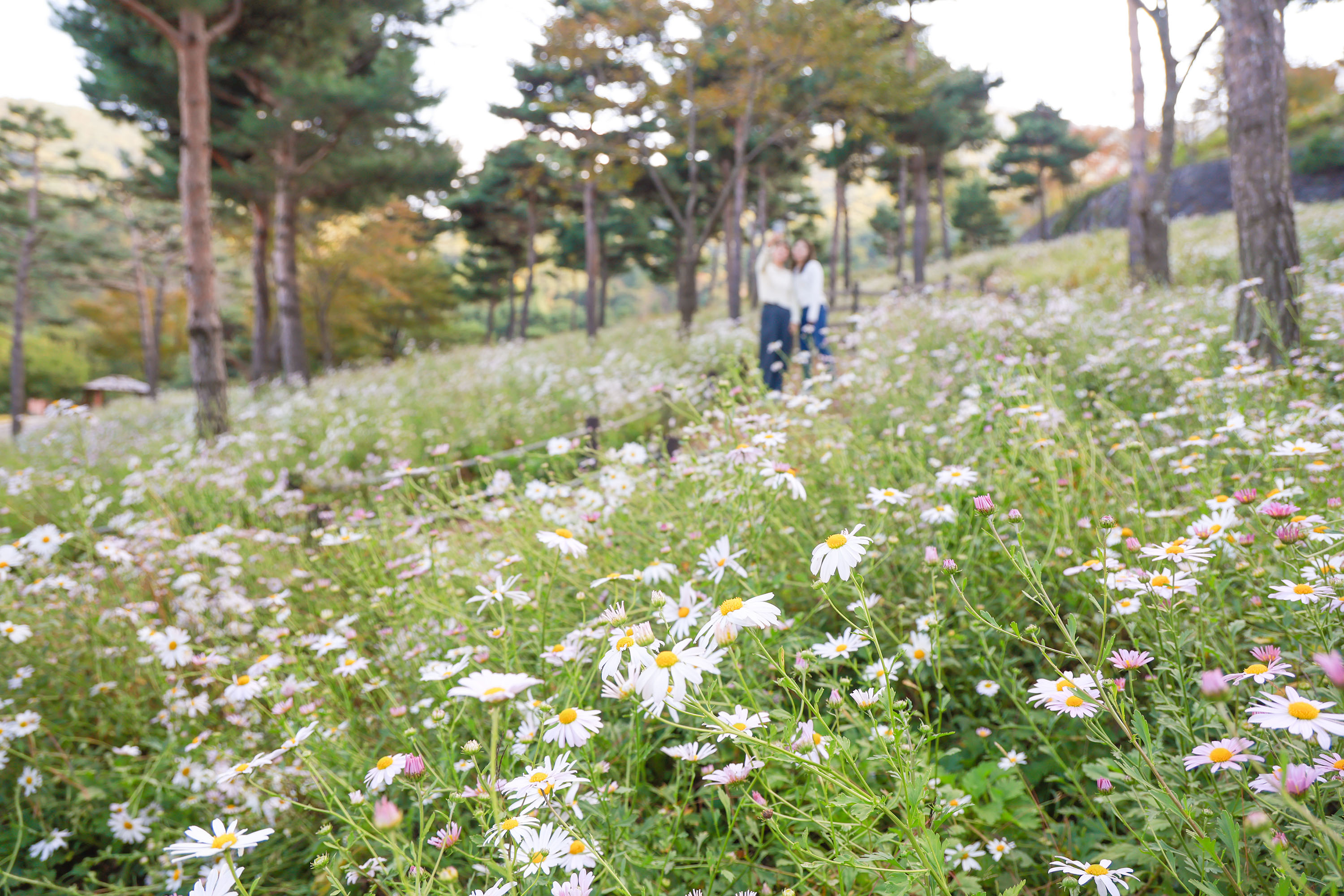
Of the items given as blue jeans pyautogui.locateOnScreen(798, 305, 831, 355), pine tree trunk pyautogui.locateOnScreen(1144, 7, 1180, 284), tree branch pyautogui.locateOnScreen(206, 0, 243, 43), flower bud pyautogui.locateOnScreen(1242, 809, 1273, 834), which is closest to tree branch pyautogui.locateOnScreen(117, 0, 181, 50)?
tree branch pyautogui.locateOnScreen(206, 0, 243, 43)

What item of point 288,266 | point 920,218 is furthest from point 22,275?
point 920,218

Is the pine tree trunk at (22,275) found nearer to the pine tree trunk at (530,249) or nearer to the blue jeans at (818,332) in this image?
the pine tree trunk at (530,249)

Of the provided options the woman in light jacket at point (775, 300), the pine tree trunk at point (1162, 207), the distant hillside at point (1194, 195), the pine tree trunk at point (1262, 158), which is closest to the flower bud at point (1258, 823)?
the pine tree trunk at point (1262, 158)

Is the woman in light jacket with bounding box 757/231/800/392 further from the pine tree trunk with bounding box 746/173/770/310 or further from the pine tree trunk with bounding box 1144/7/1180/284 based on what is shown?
the pine tree trunk with bounding box 746/173/770/310

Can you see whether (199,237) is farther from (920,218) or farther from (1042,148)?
(1042,148)

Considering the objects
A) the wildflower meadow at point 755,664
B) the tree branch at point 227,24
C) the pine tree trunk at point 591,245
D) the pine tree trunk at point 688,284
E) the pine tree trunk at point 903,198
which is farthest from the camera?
the pine tree trunk at point 903,198

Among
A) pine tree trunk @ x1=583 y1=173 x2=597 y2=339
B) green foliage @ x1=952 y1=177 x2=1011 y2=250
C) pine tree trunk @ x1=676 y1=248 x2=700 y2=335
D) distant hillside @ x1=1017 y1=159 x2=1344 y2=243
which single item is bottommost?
pine tree trunk @ x1=676 y1=248 x2=700 y2=335

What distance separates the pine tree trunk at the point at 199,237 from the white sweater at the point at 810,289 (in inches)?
239

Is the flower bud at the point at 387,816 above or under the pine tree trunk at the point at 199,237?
under

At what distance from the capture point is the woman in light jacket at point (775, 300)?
22.0 feet

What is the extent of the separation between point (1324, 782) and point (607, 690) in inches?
43.0

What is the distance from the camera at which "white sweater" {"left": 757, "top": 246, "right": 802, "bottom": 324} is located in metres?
6.75

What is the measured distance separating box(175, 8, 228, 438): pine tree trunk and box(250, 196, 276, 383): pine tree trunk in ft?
26.6

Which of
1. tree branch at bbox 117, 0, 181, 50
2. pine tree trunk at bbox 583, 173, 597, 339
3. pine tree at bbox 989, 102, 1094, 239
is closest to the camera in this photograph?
tree branch at bbox 117, 0, 181, 50
